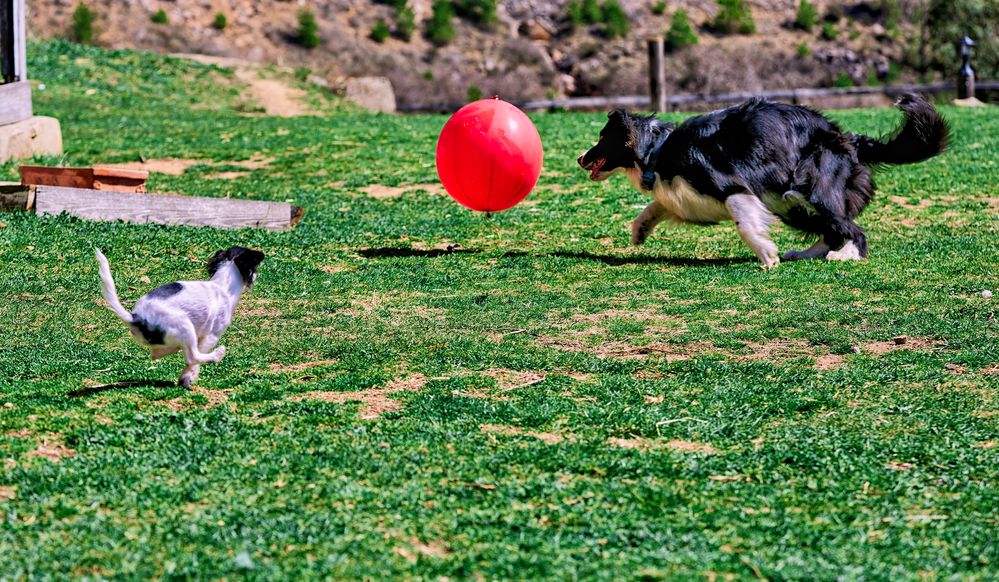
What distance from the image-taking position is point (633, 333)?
8469mm

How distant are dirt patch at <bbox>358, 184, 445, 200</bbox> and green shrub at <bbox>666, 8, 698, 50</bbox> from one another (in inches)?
1225

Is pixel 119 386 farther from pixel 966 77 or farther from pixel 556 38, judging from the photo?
pixel 556 38

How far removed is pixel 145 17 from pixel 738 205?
3546cm

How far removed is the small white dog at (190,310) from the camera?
6.33 meters

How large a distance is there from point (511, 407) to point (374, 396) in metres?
0.82

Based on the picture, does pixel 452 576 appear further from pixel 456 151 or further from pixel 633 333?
pixel 456 151

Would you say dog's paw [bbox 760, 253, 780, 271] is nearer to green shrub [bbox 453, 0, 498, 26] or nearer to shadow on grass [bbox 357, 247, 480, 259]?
shadow on grass [bbox 357, 247, 480, 259]

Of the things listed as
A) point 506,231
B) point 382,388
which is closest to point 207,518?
point 382,388

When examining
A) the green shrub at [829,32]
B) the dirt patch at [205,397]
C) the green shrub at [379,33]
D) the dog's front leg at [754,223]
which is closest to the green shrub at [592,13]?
the green shrub at [379,33]

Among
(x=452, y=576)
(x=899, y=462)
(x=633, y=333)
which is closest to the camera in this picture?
(x=452, y=576)

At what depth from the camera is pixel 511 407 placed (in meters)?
6.68

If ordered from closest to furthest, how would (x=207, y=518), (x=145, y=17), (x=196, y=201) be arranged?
(x=207, y=518)
(x=196, y=201)
(x=145, y=17)

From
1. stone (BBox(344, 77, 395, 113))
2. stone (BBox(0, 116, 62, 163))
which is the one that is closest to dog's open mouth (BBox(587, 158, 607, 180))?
stone (BBox(0, 116, 62, 163))

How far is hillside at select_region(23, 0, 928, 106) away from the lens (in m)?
41.1
